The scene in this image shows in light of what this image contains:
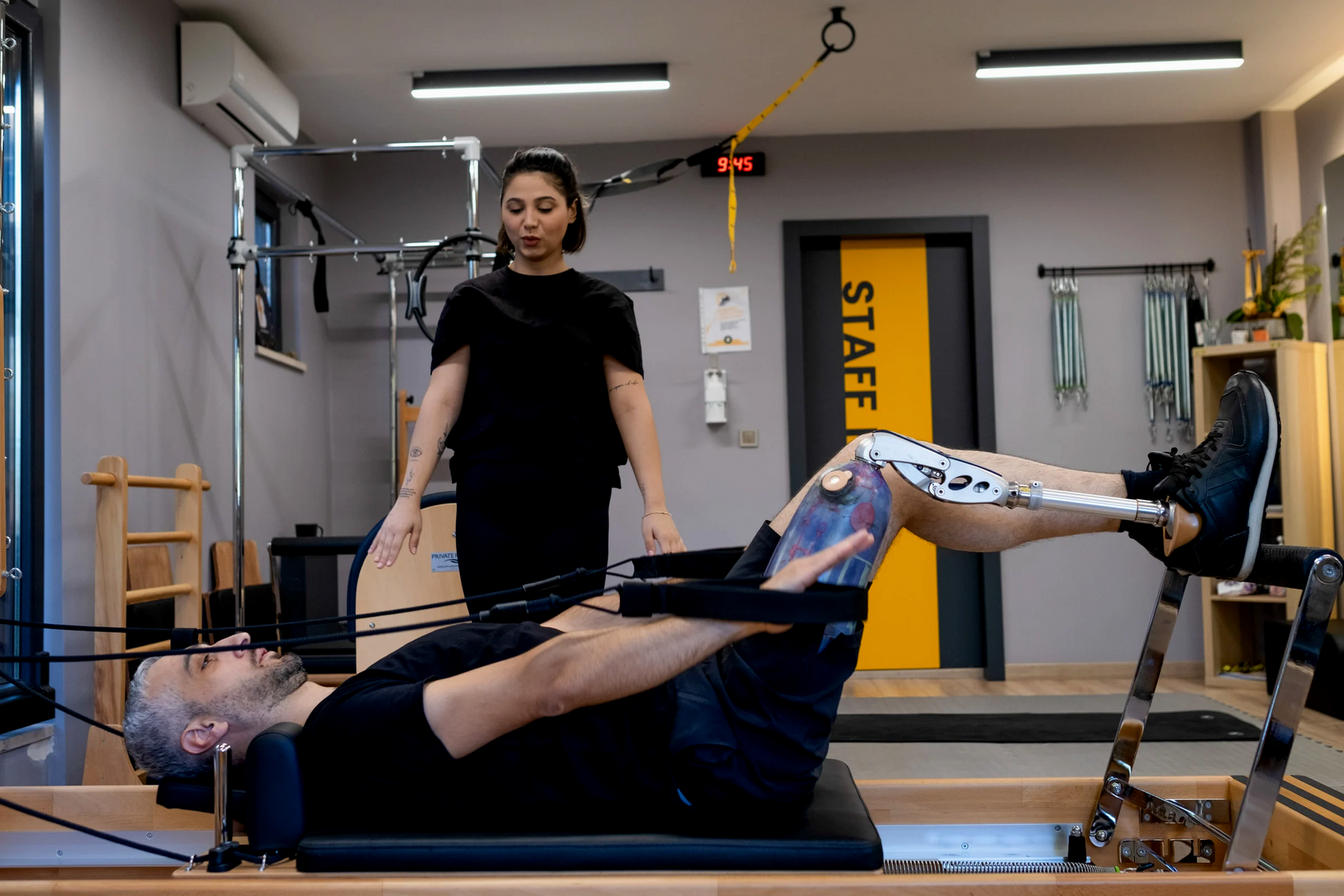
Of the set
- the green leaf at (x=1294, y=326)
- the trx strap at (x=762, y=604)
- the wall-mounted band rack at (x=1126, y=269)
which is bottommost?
the trx strap at (x=762, y=604)

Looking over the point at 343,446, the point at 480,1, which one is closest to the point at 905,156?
the point at 480,1

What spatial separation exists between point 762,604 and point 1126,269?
14.2 ft

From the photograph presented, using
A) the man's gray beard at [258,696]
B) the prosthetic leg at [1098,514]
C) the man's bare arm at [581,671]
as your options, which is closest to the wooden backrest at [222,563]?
the man's gray beard at [258,696]

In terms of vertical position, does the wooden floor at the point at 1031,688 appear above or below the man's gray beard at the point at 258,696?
below

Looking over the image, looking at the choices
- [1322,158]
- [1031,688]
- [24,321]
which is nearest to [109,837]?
[24,321]

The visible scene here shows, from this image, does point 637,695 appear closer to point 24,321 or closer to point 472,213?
point 24,321

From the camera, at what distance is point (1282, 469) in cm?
426

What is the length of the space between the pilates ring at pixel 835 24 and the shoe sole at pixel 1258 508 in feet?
8.61

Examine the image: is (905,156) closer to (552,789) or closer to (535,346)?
(535,346)

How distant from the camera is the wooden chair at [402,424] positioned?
451cm

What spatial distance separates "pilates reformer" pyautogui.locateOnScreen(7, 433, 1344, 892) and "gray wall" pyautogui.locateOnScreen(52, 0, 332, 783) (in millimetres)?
1779

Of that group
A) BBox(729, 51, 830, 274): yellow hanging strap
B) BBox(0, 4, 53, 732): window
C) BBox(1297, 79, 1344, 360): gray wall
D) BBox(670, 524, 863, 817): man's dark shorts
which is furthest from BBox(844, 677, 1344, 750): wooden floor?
BBox(670, 524, 863, 817): man's dark shorts

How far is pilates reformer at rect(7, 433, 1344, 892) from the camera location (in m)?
1.25

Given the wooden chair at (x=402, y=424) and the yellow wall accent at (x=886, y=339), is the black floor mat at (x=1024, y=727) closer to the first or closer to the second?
the yellow wall accent at (x=886, y=339)
